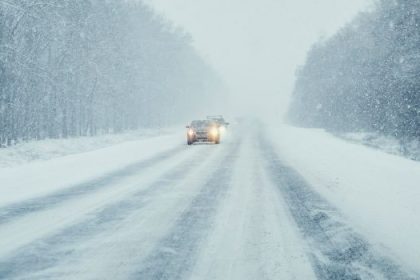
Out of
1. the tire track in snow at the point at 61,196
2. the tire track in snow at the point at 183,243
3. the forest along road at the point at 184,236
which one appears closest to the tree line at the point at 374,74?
the tire track in snow at the point at 61,196

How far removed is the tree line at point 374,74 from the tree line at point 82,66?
2039 cm

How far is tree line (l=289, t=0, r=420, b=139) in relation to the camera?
27.7 metres

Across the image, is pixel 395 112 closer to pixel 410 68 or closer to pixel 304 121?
pixel 410 68

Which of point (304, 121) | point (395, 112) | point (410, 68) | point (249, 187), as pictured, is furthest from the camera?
point (304, 121)

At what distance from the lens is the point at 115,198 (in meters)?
9.34

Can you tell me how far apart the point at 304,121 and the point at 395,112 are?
6305 centimetres

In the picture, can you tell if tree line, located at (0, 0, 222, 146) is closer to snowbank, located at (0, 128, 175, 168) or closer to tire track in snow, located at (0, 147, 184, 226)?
snowbank, located at (0, 128, 175, 168)

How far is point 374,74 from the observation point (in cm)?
3712

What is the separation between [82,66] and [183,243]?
34.7m

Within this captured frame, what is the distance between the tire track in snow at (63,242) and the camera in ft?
16.3

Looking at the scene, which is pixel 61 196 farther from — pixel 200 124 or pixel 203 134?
pixel 200 124

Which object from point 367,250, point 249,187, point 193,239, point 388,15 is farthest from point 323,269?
point 388,15

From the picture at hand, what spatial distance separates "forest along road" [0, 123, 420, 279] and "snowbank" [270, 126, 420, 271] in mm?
337

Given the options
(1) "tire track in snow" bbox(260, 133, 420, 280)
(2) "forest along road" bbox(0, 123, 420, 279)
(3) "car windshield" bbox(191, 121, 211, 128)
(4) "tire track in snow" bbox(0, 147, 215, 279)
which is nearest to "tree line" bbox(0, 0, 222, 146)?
(3) "car windshield" bbox(191, 121, 211, 128)
